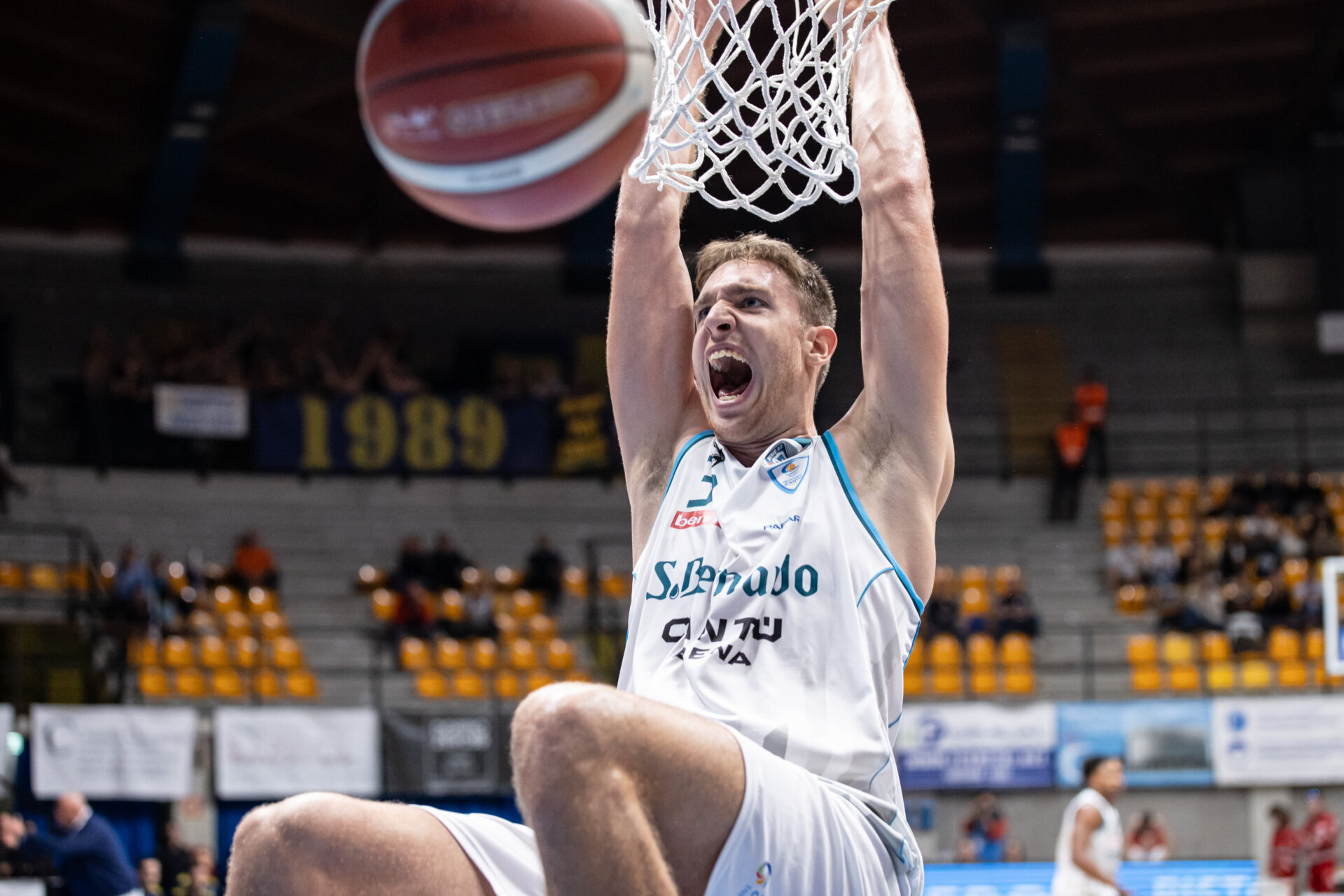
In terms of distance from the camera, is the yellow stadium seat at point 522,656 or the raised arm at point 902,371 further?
the yellow stadium seat at point 522,656

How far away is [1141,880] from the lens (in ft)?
35.5

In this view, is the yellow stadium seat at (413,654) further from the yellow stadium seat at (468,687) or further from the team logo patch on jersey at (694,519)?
the team logo patch on jersey at (694,519)

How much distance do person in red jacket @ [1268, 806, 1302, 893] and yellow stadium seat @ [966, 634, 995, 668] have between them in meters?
2.59

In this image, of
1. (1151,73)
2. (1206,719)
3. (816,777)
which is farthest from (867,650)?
(1151,73)

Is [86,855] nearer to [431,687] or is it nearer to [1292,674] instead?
[431,687]

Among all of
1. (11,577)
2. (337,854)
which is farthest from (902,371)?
(11,577)

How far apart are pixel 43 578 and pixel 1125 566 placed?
10248mm

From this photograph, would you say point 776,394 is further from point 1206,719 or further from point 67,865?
point 1206,719

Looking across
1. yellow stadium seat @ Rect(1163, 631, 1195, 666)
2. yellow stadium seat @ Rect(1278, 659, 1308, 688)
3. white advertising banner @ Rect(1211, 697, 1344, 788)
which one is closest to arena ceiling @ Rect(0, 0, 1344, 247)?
yellow stadium seat @ Rect(1163, 631, 1195, 666)

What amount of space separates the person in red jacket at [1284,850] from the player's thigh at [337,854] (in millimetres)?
10786

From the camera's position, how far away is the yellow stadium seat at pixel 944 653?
43.5 ft

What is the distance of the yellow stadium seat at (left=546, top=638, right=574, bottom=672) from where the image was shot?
1355cm

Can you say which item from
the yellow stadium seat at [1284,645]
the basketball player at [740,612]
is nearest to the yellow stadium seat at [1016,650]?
the yellow stadium seat at [1284,645]

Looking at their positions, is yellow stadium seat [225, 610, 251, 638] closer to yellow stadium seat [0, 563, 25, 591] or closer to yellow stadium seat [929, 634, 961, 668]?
yellow stadium seat [0, 563, 25, 591]
